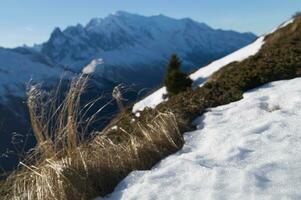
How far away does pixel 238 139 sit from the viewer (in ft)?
26.4

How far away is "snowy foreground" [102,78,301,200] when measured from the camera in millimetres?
6336

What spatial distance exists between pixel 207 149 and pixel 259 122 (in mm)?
1273

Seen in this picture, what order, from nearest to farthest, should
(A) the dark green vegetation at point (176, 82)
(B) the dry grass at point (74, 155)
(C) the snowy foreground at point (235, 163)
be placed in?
(C) the snowy foreground at point (235, 163) < (B) the dry grass at point (74, 155) < (A) the dark green vegetation at point (176, 82)

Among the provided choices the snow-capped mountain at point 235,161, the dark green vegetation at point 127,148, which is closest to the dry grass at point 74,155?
the dark green vegetation at point 127,148

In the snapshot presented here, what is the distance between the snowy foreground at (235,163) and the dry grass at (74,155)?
32cm

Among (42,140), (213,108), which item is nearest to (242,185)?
(42,140)

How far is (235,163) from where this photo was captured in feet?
23.4

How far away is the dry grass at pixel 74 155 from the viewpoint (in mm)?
7227

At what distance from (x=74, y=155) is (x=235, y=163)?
244cm

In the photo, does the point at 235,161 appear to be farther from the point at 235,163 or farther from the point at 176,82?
the point at 176,82

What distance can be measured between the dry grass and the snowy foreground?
1.07ft

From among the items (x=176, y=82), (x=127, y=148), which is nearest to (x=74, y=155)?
(x=127, y=148)

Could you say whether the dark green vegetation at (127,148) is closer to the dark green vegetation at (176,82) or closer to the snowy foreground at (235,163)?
the snowy foreground at (235,163)

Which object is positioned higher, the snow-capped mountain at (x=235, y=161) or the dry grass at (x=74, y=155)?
the dry grass at (x=74, y=155)
